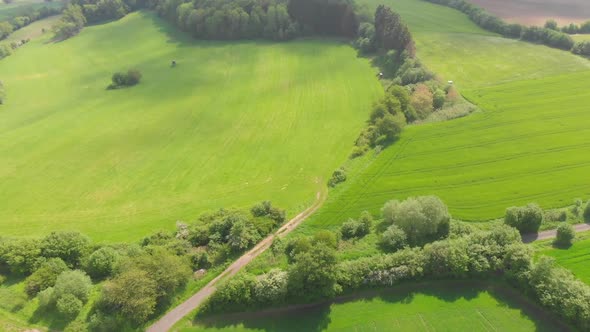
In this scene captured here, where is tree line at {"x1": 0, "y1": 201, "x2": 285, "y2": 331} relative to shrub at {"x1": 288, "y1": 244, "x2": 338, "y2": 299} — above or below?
below

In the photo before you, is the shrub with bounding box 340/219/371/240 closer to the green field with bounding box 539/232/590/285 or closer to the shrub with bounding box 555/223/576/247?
the green field with bounding box 539/232/590/285

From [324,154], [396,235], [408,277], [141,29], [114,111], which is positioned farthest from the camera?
[141,29]

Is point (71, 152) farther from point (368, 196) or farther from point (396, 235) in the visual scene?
point (396, 235)

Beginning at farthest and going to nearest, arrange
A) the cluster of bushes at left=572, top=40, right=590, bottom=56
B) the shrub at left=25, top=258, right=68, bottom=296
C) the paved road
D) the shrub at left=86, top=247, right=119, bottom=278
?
the cluster of bushes at left=572, top=40, right=590, bottom=56 → the paved road → the shrub at left=86, top=247, right=119, bottom=278 → the shrub at left=25, top=258, right=68, bottom=296

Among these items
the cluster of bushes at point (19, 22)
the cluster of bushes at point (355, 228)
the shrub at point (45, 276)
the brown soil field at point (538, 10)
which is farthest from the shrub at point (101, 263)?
the cluster of bushes at point (19, 22)

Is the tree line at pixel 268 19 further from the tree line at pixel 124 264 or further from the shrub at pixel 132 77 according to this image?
the tree line at pixel 124 264

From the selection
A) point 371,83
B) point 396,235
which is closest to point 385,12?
point 371,83

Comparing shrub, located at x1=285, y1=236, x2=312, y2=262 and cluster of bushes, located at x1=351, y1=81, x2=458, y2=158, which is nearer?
shrub, located at x1=285, y1=236, x2=312, y2=262

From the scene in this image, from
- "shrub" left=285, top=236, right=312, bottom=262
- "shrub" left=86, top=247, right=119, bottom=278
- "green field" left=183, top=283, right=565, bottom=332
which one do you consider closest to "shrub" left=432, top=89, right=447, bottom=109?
"green field" left=183, top=283, right=565, bottom=332
